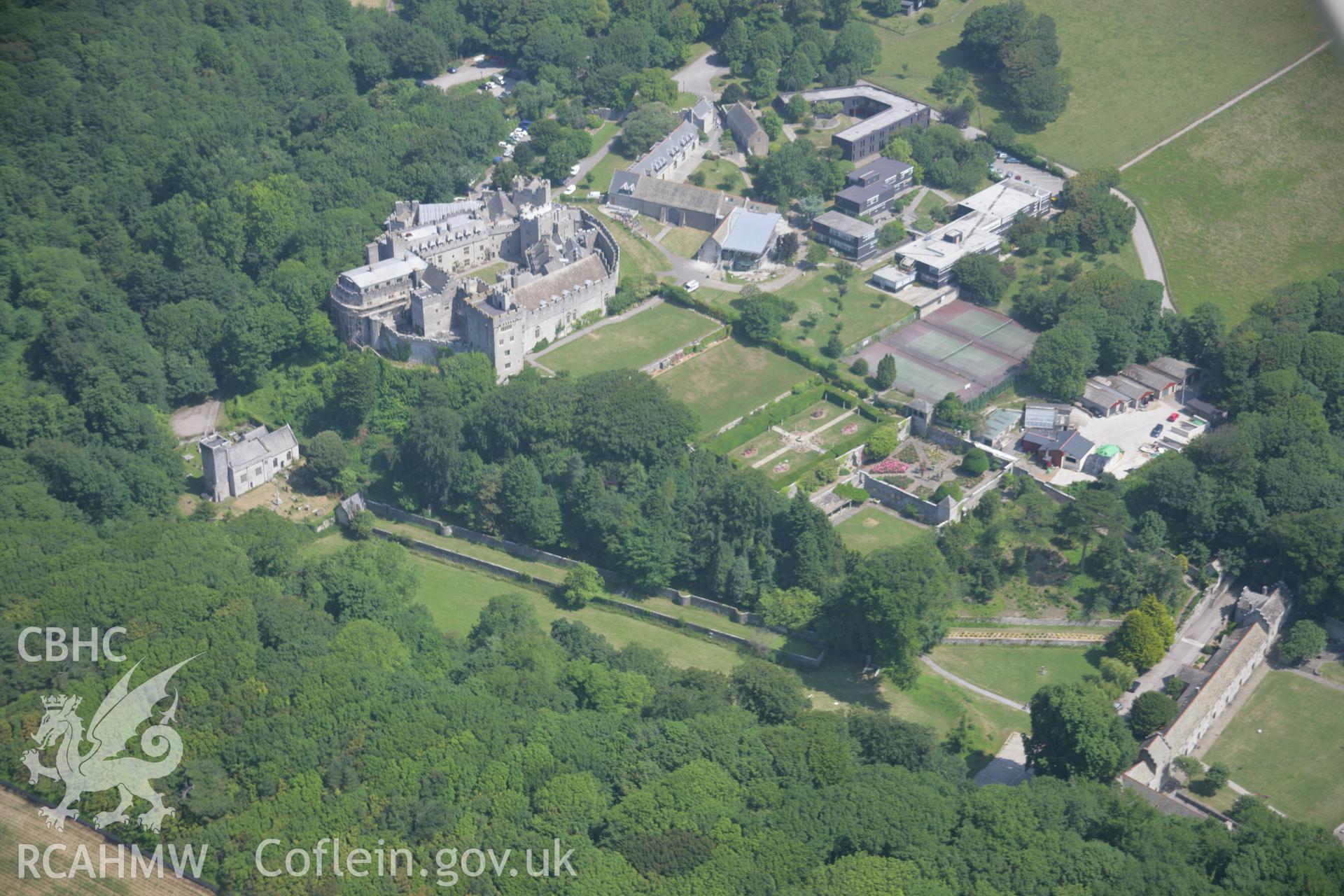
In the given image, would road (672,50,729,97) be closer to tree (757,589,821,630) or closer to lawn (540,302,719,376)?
lawn (540,302,719,376)

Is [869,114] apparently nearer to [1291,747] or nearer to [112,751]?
[1291,747]

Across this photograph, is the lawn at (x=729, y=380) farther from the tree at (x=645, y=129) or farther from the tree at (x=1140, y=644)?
the tree at (x=1140, y=644)

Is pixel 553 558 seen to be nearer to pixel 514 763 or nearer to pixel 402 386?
pixel 402 386

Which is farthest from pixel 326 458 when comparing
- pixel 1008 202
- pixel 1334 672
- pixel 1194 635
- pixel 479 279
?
pixel 1334 672

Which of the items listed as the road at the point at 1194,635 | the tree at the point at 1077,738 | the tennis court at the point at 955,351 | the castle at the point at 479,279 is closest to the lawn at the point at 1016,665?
the road at the point at 1194,635

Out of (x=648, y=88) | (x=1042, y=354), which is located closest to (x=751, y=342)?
(x=1042, y=354)

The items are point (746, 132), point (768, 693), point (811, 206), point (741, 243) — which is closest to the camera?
point (768, 693)
